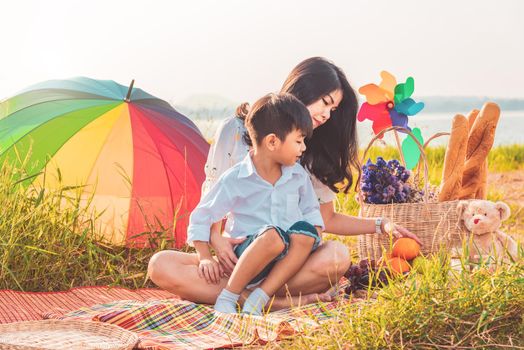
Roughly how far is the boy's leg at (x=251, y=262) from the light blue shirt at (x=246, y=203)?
159 mm

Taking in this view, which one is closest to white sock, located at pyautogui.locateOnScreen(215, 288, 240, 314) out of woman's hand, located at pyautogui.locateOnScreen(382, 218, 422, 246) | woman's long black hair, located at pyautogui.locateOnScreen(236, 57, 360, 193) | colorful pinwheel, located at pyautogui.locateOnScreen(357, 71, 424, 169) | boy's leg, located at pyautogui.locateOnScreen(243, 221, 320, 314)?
boy's leg, located at pyautogui.locateOnScreen(243, 221, 320, 314)

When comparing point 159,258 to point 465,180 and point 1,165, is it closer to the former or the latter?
point 1,165

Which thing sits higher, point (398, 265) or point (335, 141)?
point (335, 141)

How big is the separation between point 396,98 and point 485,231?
94cm

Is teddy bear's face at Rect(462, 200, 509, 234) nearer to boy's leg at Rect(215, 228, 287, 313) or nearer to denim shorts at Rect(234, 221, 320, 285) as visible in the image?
denim shorts at Rect(234, 221, 320, 285)

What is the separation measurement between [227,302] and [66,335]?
0.70m

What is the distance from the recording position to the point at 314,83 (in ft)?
12.4

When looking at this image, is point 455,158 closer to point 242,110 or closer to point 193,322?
point 242,110

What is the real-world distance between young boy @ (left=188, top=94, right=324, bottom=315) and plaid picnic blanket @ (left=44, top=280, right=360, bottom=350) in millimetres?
140

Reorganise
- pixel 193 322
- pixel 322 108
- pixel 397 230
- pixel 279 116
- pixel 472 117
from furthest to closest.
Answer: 1. pixel 472 117
2. pixel 397 230
3. pixel 322 108
4. pixel 279 116
5. pixel 193 322

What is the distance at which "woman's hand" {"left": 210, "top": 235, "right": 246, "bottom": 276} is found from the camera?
11.5 ft

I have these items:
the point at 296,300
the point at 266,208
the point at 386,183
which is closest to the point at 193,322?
the point at 296,300

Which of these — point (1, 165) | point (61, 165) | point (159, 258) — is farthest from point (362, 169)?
point (1, 165)

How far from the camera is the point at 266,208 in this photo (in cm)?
358
